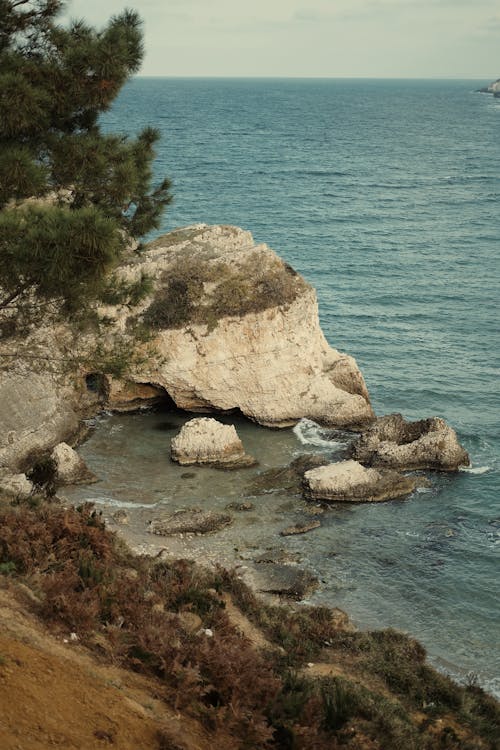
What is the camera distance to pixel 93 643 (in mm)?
14562

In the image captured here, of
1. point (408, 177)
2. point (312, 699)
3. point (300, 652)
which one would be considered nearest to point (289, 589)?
point (300, 652)

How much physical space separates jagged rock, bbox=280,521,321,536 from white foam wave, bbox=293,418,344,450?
583 centimetres

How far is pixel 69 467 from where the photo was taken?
1133 inches

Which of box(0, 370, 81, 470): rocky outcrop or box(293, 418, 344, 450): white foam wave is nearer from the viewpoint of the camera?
box(0, 370, 81, 470): rocky outcrop

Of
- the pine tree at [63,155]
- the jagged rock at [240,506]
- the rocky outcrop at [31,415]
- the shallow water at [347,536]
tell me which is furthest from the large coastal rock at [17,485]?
the pine tree at [63,155]

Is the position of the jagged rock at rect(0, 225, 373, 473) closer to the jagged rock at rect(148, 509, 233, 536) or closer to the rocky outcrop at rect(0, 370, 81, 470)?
the rocky outcrop at rect(0, 370, 81, 470)

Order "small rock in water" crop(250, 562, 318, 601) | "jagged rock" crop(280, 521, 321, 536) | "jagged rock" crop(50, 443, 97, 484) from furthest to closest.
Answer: "jagged rock" crop(50, 443, 97, 484), "jagged rock" crop(280, 521, 321, 536), "small rock in water" crop(250, 562, 318, 601)

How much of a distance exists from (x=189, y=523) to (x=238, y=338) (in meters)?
9.99

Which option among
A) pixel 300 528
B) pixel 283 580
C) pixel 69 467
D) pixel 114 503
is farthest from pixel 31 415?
pixel 283 580

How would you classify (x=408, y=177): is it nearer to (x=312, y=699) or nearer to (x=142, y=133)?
(x=142, y=133)

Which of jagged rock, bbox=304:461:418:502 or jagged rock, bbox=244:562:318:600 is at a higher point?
jagged rock, bbox=304:461:418:502

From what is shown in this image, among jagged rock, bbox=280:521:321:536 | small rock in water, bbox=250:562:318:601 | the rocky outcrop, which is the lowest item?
small rock in water, bbox=250:562:318:601

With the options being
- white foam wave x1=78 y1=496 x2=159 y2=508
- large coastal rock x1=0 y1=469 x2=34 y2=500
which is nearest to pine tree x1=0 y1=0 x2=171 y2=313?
large coastal rock x1=0 y1=469 x2=34 y2=500

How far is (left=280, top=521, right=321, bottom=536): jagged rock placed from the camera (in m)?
26.1
